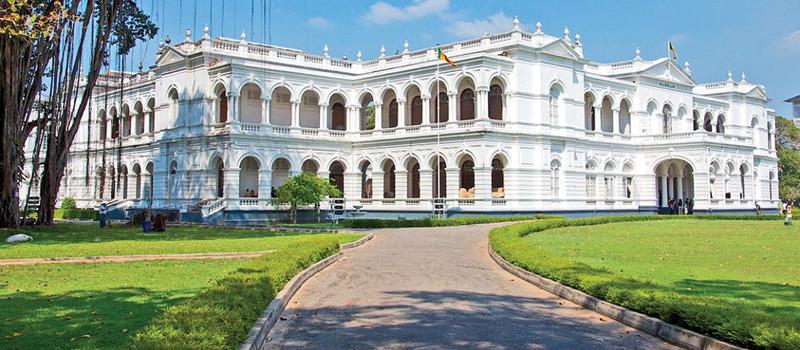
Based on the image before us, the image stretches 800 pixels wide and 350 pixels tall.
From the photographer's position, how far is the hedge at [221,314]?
6.80 m

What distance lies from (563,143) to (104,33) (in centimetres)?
2842

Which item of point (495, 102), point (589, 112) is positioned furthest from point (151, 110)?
point (589, 112)

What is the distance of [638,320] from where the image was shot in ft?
31.0

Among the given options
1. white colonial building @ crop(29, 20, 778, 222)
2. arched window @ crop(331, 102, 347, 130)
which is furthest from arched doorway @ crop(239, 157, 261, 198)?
arched window @ crop(331, 102, 347, 130)

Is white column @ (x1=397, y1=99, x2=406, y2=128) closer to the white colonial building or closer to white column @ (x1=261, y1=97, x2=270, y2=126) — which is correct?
the white colonial building

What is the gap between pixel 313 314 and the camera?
10586mm

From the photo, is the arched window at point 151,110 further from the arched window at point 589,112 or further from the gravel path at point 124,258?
the gravel path at point 124,258

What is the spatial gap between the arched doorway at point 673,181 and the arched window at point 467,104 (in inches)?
634

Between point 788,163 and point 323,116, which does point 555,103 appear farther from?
point 788,163

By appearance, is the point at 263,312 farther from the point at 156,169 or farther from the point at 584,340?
the point at 156,169

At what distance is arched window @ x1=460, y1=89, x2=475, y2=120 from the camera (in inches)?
1790

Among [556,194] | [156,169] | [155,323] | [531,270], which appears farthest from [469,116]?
[155,323]

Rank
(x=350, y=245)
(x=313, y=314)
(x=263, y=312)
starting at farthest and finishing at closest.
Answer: (x=350, y=245) < (x=313, y=314) < (x=263, y=312)

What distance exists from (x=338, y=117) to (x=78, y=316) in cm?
4099
